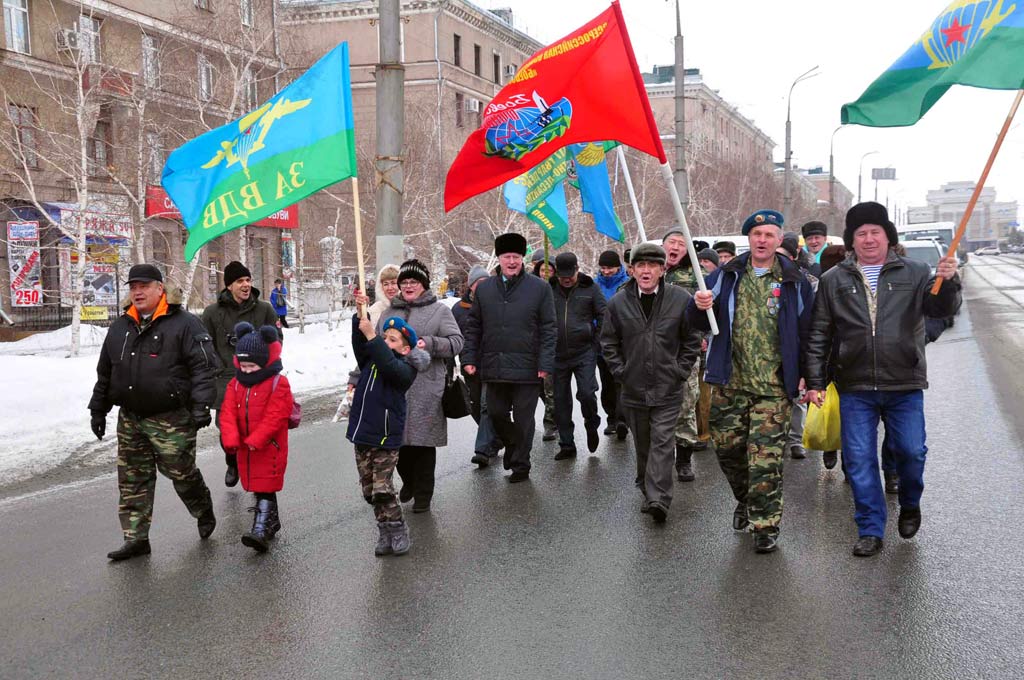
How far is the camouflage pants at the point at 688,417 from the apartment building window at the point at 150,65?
52.1 ft

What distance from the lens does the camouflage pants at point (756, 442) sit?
5598 millimetres

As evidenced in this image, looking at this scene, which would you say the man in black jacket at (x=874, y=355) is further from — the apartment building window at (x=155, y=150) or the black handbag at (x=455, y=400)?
the apartment building window at (x=155, y=150)

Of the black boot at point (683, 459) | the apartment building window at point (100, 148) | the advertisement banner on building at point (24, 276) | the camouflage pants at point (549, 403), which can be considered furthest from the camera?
the advertisement banner on building at point (24, 276)

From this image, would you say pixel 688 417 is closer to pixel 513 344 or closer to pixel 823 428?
pixel 823 428

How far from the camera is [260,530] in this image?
576 centimetres

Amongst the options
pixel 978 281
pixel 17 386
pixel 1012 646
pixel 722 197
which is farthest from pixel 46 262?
pixel 978 281

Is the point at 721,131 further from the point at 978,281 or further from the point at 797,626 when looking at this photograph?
the point at 797,626

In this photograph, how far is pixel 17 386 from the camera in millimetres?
12133

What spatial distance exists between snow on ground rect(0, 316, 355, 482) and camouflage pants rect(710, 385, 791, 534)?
19.8ft

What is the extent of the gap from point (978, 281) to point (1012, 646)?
48111 millimetres

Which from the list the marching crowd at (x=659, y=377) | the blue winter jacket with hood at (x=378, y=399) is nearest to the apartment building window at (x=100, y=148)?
the marching crowd at (x=659, y=377)

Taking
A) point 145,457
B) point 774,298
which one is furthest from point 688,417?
point 145,457

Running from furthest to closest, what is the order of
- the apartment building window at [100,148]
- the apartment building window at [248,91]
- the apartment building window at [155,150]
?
the apartment building window at [100,148] < the apartment building window at [248,91] < the apartment building window at [155,150]

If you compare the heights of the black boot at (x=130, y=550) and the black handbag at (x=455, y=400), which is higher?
the black handbag at (x=455, y=400)
